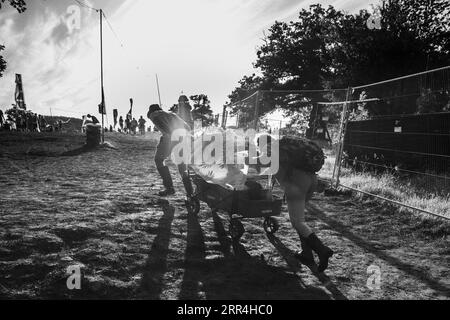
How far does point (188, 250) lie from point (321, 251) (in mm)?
1758

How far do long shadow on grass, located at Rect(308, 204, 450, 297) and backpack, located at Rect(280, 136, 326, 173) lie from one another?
1.76 metres

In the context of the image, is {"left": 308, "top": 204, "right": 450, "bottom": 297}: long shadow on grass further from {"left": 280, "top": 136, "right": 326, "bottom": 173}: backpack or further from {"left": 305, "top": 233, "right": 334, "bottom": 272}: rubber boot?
{"left": 280, "top": 136, "right": 326, "bottom": 173}: backpack

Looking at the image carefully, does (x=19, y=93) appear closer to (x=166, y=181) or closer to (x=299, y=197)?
(x=166, y=181)

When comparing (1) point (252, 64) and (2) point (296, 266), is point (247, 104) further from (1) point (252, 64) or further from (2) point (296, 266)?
(1) point (252, 64)

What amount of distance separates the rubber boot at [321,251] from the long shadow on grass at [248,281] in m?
0.32

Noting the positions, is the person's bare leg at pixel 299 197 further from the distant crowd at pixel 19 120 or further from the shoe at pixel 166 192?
the distant crowd at pixel 19 120

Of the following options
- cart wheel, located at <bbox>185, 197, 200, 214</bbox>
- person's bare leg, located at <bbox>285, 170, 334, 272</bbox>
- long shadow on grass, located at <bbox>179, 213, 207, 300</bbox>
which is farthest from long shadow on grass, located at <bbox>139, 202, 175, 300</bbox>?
person's bare leg, located at <bbox>285, 170, 334, 272</bbox>

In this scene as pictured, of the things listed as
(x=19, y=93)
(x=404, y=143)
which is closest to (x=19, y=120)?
(x=19, y=93)

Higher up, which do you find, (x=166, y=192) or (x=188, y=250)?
(x=166, y=192)

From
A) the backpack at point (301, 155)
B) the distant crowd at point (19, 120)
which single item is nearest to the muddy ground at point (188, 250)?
the backpack at point (301, 155)

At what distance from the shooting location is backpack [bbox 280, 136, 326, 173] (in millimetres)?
4234

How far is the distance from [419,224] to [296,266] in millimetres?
3146

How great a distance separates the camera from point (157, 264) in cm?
436
